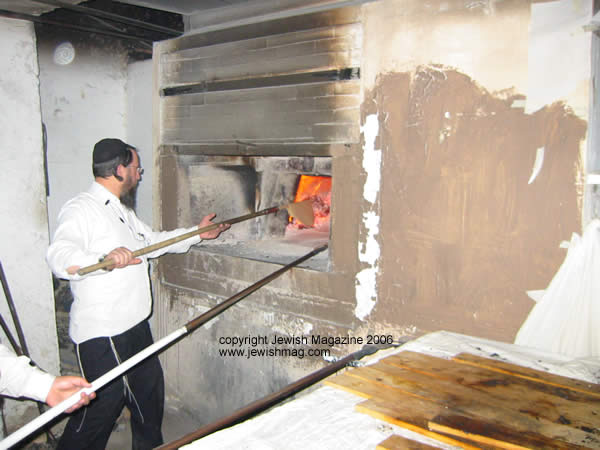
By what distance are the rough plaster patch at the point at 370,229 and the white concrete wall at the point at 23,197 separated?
2.78m

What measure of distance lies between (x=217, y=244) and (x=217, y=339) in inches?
33.4

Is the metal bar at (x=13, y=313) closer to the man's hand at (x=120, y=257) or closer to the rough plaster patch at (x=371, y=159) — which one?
the man's hand at (x=120, y=257)

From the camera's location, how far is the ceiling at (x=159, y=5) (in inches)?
130

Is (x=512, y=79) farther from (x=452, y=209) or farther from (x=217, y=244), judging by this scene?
(x=217, y=244)

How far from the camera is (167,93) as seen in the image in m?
3.91

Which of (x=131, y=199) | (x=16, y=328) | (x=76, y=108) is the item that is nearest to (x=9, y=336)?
(x=16, y=328)

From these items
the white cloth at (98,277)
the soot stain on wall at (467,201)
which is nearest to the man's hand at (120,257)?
the white cloth at (98,277)

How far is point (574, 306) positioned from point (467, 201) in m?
0.73

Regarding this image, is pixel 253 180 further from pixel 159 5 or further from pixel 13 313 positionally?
pixel 13 313

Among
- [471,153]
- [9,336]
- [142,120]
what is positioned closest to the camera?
[471,153]

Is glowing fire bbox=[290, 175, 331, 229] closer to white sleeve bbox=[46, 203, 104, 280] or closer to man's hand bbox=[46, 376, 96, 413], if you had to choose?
white sleeve bbox=[46, 203, 104, 280]

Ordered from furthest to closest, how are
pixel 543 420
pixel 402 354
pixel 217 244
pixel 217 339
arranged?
pixel 217 244 → pixel 217 339 → pixel 402 354 → pixel 543 420

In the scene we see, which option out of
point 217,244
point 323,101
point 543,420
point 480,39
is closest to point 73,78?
point 217,244

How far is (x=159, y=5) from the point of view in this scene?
3.64 m
